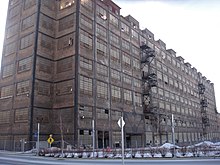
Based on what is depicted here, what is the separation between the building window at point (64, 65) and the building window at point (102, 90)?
7076 millimetres

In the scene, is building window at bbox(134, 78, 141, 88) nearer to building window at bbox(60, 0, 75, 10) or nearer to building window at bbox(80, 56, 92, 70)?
building window at bbox(80, 56, 92, 70)

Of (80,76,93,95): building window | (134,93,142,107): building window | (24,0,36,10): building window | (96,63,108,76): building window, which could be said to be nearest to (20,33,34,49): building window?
(24,0,36,10): building window

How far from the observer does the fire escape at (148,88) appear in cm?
6600

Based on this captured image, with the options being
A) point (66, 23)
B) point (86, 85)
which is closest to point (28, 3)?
point (66, 23)

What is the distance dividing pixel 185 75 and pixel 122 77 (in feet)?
170

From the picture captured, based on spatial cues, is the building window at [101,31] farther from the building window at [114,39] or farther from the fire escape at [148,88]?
the fire escape at [148,88]

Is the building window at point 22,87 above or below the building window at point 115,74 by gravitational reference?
below

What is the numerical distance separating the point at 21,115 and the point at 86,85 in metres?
13.1

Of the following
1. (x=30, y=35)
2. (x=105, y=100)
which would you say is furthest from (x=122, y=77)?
(x=30, y=35)

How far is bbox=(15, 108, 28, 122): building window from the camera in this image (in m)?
44.4

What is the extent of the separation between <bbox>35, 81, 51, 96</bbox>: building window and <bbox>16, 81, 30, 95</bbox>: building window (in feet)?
6.24

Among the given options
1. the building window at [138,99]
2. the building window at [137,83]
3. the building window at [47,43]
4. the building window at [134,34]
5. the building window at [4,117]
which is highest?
the building window at [134,34]

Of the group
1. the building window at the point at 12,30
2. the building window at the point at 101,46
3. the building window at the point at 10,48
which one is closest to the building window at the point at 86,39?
the building window at the point at 101,46

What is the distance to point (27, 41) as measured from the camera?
49.6 metres
